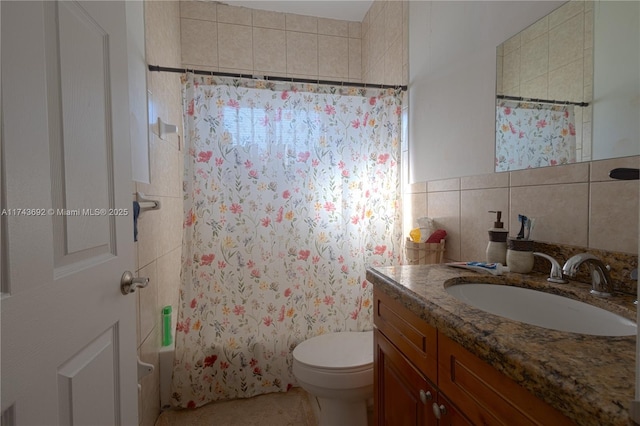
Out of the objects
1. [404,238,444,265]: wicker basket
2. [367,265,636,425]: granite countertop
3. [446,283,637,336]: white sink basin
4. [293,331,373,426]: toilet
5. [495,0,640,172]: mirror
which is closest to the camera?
[367,265,636,425]: granite countertop

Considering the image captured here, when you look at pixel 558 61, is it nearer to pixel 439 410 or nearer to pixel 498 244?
pixel 498 244

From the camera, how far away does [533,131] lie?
1085 millimetres

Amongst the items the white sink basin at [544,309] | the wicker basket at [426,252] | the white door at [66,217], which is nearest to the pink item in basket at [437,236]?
the wicker basket at [426,252]

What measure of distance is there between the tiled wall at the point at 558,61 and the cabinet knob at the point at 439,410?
0.82 m

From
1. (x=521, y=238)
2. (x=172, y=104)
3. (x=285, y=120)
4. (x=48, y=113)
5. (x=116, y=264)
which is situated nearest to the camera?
(x=48, y=113)

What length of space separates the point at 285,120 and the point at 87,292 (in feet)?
4.34

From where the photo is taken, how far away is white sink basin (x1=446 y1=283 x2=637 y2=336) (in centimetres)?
68

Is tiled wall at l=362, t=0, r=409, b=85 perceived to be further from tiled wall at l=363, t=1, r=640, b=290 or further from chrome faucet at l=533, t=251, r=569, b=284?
chrome faucet at l=533, t=251, r=569, b=284

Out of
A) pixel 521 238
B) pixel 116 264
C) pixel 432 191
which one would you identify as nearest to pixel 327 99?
pixel 432 191

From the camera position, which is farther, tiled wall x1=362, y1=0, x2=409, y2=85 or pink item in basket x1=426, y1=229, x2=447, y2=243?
tiled wall x1=362, y1=0, x2=409, y2=85

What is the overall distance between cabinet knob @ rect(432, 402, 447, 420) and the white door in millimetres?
808

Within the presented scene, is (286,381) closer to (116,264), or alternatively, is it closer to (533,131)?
(116,264)

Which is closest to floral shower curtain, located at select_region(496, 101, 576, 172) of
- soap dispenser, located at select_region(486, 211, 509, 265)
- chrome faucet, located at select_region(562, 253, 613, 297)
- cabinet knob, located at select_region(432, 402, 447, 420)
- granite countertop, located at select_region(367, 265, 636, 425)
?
soap dispenser, located at select_region(486, 211, 509, 265)

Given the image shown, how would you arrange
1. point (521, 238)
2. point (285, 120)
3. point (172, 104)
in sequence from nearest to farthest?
1. point (521, 238)
2. point (285, 120)
3. point (172, 104)
